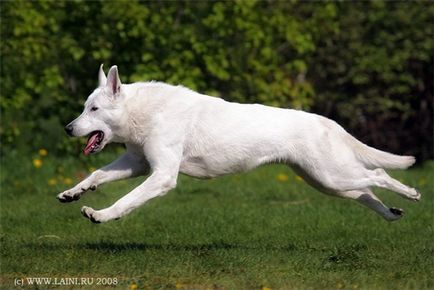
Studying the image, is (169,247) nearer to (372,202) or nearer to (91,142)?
(91,142)

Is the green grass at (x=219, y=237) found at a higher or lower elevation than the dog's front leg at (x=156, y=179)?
lower

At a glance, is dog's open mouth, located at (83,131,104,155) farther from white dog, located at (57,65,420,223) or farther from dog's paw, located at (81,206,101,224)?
dog's paw, located at (81,206,101,224)

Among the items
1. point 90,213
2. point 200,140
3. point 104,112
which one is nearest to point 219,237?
point 200,140

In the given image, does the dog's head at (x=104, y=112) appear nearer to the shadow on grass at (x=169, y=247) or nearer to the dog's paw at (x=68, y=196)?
the dog's paw at (x=68, y=196)

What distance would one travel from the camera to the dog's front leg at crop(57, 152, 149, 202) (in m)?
7.58

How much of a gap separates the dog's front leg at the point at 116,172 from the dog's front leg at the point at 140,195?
0.42 m

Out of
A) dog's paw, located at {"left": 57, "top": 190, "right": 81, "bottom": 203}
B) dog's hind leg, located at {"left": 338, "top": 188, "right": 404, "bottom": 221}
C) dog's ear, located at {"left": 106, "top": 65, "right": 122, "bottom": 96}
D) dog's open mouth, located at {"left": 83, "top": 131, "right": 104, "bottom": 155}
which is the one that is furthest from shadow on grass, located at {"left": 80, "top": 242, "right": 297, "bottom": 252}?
dog's ear, located at {"left": 106, "top": 65, "right": 122, "bottom": 96}

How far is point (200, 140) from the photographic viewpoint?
25.1ft

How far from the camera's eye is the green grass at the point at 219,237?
6.73m

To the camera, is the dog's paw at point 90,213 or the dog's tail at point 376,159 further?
the dog's tail at point 376,159

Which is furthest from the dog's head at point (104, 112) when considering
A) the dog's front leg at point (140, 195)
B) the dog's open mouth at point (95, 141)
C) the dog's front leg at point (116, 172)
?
the dog's front leg at point (140, 195)

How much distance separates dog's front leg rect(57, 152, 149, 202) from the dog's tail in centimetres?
183

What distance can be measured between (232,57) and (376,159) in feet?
20.5

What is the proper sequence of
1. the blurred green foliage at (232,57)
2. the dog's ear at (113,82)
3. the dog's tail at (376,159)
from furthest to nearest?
the blurred green foliage at (232,57), the dog's tail at (376,159), the dog's ear at (113,82)
